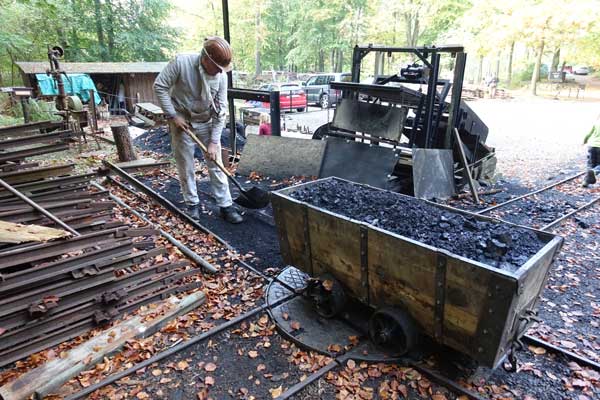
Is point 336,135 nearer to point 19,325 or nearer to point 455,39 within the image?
point 19,325

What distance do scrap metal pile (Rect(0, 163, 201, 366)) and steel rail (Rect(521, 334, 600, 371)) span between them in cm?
306

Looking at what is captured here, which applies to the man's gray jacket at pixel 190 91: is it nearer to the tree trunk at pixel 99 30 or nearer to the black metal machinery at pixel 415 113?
the black metal machinery at pixel 415 113

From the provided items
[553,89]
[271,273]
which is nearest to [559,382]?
[271,273]

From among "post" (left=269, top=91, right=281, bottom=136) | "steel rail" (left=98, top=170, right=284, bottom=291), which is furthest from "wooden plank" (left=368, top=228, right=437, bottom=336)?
"post" (left=269, top=91, right=281, bottom=136)

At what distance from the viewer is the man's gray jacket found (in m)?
4.73

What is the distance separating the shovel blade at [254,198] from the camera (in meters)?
5.41

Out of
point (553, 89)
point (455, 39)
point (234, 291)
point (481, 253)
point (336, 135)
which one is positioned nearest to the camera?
point (481, 253)

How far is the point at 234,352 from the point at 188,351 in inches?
14.6

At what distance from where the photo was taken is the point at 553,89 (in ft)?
96.1

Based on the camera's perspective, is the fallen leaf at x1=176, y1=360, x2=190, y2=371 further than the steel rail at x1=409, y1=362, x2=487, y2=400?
Yes

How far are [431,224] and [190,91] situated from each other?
347 cm

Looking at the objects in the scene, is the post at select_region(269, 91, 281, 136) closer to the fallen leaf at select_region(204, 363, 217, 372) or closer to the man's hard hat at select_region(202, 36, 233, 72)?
the man's hard hat at select_region(202, 36, 233, 72)

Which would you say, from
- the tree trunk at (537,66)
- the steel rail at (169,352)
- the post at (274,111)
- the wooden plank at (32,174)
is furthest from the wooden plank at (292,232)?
the tree trunk at (537,66)

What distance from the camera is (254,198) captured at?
542cm
